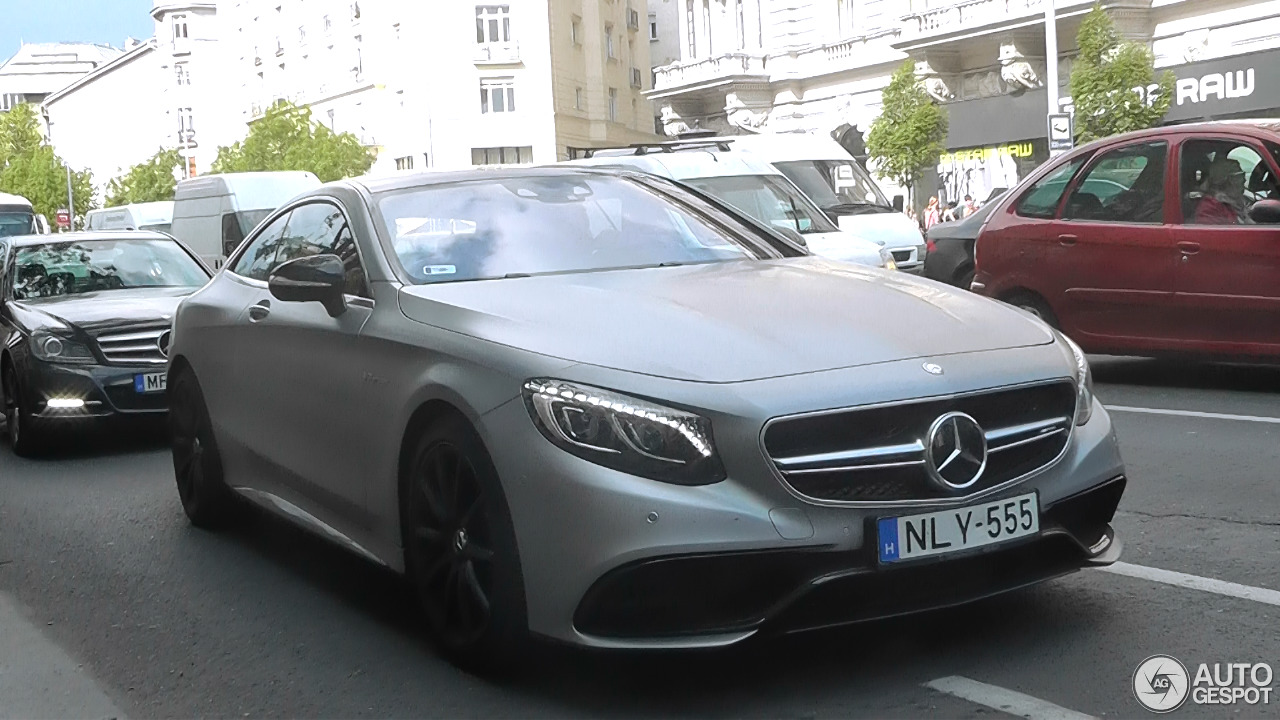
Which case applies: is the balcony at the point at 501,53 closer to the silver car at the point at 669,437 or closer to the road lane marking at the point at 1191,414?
the road lane marking at the point at 1191,414

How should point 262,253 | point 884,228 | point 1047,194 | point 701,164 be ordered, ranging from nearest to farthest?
point 262,253
point 1047,194
point 701,164
point 884,228

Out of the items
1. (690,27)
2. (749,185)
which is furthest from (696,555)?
(690,27)

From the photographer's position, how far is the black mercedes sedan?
32.6 ft

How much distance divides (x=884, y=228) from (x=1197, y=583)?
11.8 m

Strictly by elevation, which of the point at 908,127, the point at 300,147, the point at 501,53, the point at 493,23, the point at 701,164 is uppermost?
the point at 493,23

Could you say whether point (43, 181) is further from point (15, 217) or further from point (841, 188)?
point (841, 188)

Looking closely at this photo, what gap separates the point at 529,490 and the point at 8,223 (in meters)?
32.7

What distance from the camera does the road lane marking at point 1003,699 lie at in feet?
12.5

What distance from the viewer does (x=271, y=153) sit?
232ft

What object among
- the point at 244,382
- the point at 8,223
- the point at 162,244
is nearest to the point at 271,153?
the point at 8,223

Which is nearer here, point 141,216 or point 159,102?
point 141,216

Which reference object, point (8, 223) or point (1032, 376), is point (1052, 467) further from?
A: point (8, 223)

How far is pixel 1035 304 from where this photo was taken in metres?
10.7

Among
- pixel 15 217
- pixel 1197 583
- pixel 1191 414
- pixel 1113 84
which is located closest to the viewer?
pixel 1197 583
